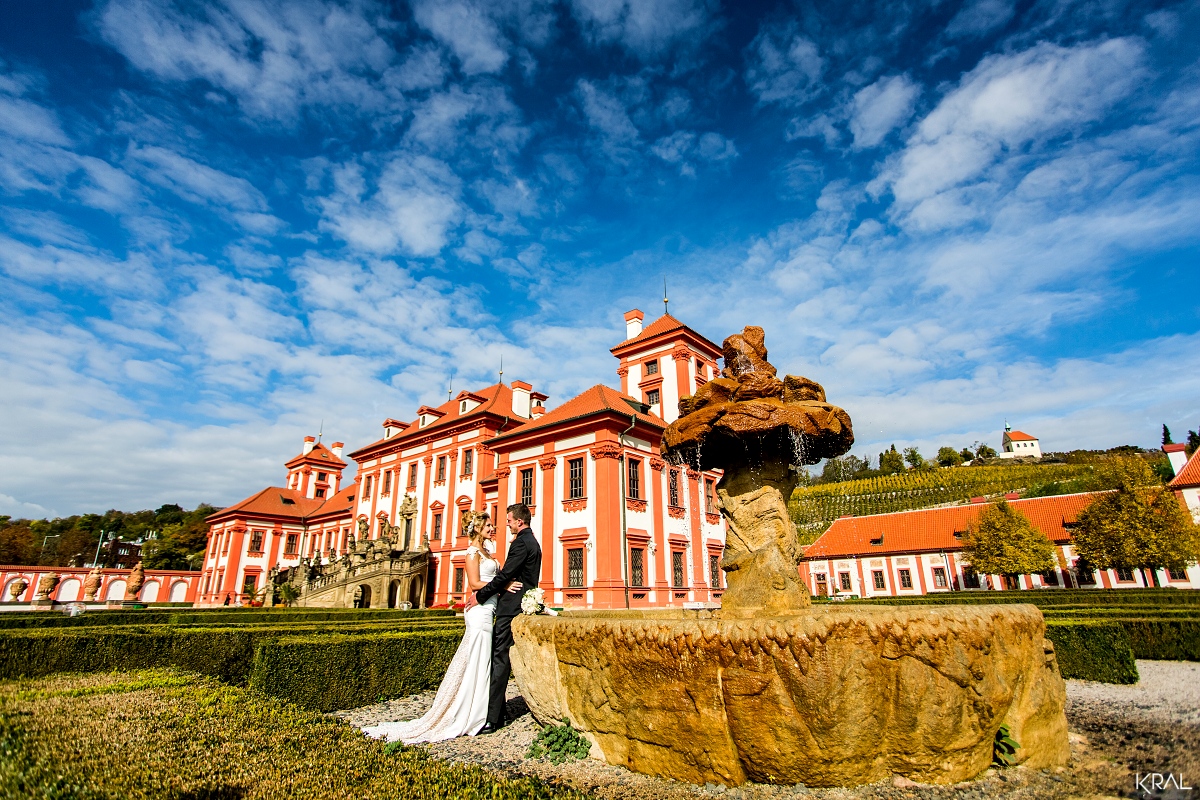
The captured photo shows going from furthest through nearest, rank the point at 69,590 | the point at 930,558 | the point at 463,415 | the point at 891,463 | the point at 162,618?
the point at 891,463
the point at 69,590
the point at 930,558
the point at 463,415
the point at 162,618

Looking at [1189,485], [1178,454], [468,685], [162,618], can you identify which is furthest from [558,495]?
[1178,454]

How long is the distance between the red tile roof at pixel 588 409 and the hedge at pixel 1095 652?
1546 cm

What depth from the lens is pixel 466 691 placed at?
609 centimetres

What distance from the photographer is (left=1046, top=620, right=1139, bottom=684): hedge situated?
934 cm

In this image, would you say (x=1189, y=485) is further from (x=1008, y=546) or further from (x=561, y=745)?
(x=561, y=745)

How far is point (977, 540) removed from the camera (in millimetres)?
33812

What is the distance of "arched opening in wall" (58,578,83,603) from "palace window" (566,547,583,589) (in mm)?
39796

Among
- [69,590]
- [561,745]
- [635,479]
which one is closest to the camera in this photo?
[561,745]

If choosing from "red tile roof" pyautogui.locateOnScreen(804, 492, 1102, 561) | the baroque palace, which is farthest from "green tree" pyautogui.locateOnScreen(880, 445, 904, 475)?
the baroque palace

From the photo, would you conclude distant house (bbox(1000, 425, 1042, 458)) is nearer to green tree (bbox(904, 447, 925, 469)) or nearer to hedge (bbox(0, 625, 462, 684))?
green tree (bbox(904, 447, 925, 469))

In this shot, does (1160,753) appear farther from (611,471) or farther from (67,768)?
(611,471)

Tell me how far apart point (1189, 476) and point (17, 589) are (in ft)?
238

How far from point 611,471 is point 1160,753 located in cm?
1838

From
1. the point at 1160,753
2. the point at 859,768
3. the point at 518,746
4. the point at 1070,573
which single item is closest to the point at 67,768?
the point at 518,746
